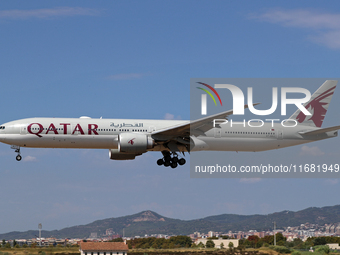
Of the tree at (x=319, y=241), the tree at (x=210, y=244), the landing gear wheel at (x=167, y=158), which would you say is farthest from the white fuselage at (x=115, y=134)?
the tree at (x=319, y=241)

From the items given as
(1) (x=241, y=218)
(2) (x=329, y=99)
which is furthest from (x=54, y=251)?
(1) (x=241, y=218)

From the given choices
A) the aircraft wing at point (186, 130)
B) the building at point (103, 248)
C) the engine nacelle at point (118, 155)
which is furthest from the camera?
the engine nacelle at point (118, 155)

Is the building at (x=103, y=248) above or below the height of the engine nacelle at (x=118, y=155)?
below

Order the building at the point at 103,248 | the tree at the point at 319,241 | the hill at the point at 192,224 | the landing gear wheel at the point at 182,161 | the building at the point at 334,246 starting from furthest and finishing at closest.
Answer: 1. the hill at the point at 192,224
2. the tree at the point at 319,241
3. the building at the point at 334,246
4. the landing gear wheel at the point at 182,161
5. the building at the point at 103,248

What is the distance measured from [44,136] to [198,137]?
1287cm

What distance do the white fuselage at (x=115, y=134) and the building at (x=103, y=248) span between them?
8126 mm

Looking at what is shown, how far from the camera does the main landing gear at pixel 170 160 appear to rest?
41562mm

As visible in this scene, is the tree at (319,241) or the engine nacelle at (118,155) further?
the tree at (319,241)

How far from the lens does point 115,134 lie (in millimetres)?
39000

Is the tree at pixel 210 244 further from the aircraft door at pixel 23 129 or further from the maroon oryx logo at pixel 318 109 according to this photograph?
the aircraft door at pixel 23 129

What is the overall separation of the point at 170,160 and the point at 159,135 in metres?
3.76

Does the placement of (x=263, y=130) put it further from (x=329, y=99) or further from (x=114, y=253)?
(x=114, y=253)

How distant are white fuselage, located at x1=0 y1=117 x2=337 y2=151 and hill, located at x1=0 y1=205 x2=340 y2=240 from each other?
17766 millimetres

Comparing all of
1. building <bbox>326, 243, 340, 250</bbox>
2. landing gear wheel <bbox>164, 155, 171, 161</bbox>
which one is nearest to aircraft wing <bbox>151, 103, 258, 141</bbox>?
landing gear wheel <bbox>164, 155, 171, 161</bbox>
